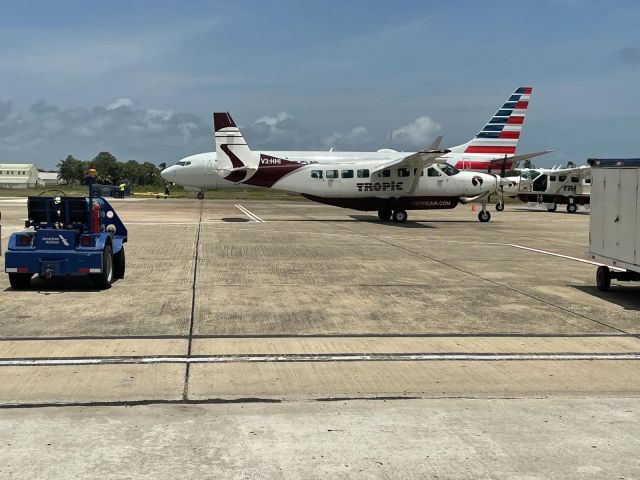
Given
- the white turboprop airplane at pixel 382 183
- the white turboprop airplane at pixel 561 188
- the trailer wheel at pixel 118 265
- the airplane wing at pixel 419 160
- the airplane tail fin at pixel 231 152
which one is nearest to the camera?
the trailer wheel at pixel 118 265

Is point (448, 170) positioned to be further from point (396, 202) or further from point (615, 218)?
point (615, 218)

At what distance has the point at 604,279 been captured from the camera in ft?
36.9

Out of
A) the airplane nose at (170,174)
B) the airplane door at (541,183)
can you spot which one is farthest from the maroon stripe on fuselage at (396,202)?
the airplane nose at (170,174)

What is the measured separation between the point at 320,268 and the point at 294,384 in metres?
7.71

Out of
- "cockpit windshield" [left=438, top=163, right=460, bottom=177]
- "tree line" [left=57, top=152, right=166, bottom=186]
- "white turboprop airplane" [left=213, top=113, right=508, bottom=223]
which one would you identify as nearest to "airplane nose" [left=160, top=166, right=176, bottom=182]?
"white turboprop airplane" [left=213, top=113, right=508, bottom=223]

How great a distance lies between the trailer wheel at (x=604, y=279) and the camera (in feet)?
36.7

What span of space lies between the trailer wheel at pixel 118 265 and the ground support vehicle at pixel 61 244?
61 centimetres

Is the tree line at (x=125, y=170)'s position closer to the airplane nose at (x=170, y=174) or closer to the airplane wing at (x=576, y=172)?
the airplane nose at (x=170, y=174)

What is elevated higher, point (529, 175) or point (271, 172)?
point (529, 175)

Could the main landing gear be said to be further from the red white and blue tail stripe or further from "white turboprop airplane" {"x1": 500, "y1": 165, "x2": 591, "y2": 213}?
the red white and blue tail stripe

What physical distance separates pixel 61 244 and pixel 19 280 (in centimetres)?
102

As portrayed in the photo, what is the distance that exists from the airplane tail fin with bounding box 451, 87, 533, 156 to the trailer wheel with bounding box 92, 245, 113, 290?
3873cm

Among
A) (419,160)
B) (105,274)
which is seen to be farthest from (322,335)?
(419,160)

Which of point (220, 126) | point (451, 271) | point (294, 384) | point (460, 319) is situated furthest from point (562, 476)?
point (220, 126)
